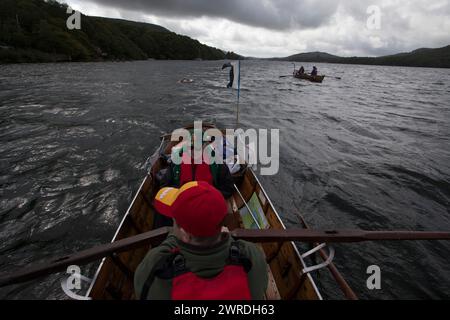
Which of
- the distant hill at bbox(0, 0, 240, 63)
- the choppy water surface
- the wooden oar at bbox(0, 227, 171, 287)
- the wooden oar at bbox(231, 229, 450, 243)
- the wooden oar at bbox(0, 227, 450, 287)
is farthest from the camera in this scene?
the distant hill at bbox(0, 0, 240, 63)

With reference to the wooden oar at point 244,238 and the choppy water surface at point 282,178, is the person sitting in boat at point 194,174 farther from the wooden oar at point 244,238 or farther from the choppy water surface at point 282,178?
the choppy water surface at point 282,178

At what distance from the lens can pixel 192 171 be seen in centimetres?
527

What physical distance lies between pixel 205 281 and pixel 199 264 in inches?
6.0

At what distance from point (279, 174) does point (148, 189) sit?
6.51 meters

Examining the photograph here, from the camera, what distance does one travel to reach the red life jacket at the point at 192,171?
521 centimetres

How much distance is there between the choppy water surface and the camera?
663 cm

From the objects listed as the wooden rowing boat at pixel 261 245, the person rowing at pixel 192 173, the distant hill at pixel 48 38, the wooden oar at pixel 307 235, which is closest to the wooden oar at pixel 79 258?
the wooden rowing boat at pixel 261 245

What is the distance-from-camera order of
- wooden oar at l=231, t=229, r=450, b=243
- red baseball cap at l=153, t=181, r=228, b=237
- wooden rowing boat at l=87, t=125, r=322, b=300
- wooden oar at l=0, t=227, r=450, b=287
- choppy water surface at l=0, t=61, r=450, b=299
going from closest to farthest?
red baseball cap at l=153, t=181, r=228, b=237
wooden oar at l=0, t=227, r=450, b=287
wooden oar at l=231, t=229, r=450, b=243
wooden rowing boat at l=87, t=125, r=322, b=300
choppy water surface at l=0, t=61, r=450, b=299

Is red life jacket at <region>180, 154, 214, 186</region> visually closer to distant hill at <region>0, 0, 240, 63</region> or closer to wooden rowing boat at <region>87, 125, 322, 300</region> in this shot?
wooden rowing boat at <region>87, 125, 322, 300</region>

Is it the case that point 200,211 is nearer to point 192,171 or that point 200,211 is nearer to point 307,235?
point 307,235

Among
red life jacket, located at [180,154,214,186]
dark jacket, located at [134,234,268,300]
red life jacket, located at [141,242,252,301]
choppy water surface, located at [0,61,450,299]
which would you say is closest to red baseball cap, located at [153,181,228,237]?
dark jacket, located at [134,234,268,300]

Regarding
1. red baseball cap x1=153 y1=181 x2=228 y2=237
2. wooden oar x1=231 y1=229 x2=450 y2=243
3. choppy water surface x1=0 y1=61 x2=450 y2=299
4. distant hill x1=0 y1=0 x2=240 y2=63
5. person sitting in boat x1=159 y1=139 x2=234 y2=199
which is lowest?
choppy water surface x1=0 y1=61 x2=450 y2=299

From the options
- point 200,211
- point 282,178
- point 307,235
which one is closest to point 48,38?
point 282,178

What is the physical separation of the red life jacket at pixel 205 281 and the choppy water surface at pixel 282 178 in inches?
183
